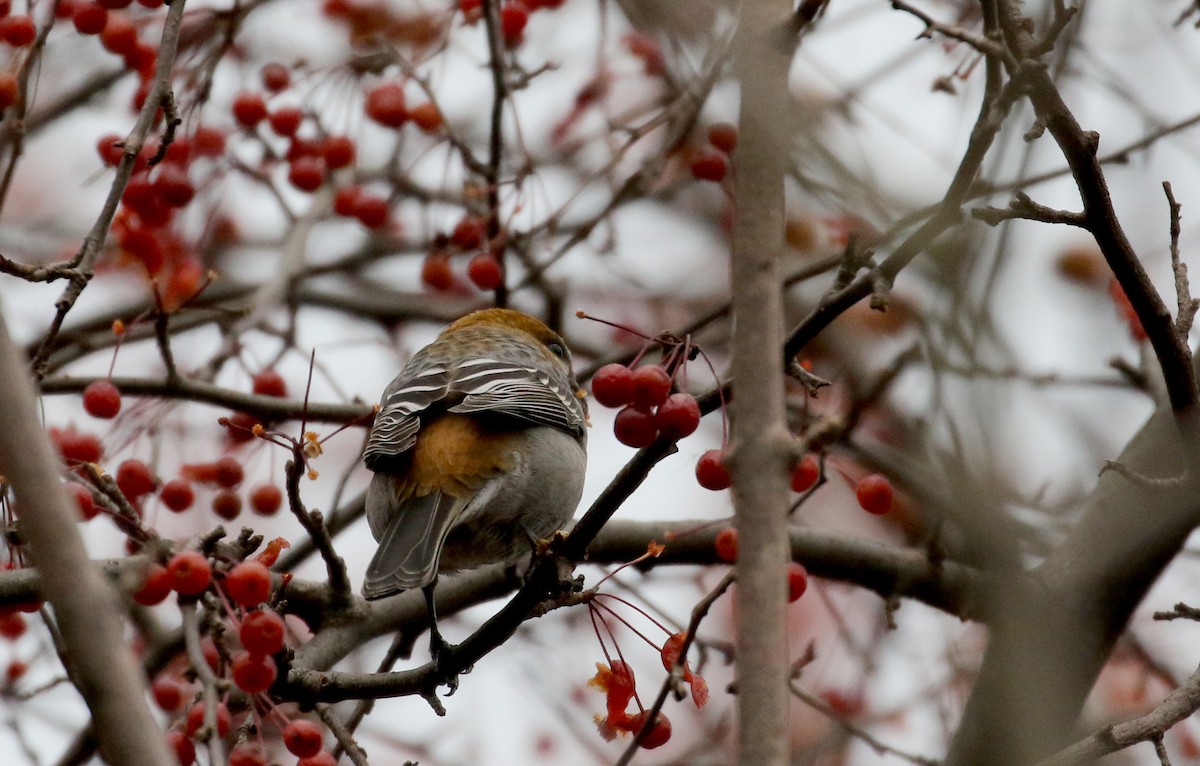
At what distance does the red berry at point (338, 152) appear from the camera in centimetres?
582

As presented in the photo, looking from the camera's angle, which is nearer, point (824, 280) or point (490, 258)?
point (490, 258)

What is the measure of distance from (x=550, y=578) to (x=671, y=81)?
3663mm

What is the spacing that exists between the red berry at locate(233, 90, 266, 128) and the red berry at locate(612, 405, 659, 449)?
3.31m

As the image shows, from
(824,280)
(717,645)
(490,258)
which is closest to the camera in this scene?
(717,645)

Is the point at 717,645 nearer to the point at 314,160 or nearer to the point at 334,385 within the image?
the point at 334,385

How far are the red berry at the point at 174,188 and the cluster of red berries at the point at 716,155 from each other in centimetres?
214

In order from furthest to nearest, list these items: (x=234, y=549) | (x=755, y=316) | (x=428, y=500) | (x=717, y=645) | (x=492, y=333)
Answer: (x=492, y=333)
(x=717, y=645)
(x=428, y=500)
(x=234, y=549)
(x=755, y=316)

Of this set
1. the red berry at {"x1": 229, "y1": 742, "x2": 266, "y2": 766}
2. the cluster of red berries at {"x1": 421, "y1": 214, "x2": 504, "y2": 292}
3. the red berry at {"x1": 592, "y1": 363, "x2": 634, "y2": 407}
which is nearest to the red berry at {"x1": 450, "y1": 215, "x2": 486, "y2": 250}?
the cluster of red berries at {"x1": 421, "y1": 214, "x2": 504, "y2": 292}

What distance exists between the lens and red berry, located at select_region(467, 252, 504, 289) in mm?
5539

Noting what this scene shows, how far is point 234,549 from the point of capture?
132 inches

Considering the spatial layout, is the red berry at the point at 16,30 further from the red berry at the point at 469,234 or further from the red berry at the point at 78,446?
the red berry at the point at 469,234

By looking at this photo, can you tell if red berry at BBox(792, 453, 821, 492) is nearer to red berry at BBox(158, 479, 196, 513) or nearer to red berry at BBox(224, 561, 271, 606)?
red berry at BBox(224, 561, 271, 606)

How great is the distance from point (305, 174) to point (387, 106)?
0.50 m

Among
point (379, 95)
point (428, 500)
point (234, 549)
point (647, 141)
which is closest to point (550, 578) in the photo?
point (234, 549)
